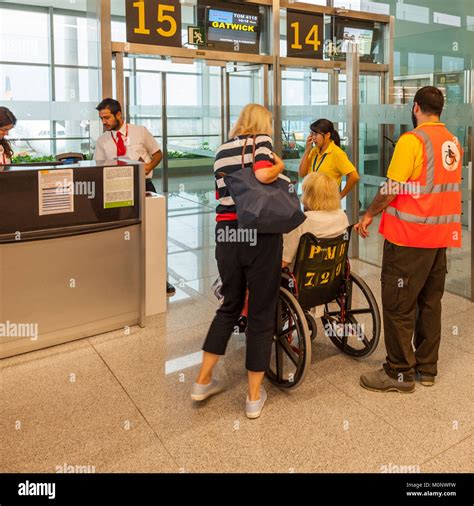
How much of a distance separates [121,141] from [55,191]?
3.54ft

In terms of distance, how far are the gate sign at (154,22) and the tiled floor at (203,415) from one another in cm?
289

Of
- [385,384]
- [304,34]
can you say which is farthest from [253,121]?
[304,34]

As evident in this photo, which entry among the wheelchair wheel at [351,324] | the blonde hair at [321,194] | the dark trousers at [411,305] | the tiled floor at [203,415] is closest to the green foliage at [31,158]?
the tiled floor at [203,415]

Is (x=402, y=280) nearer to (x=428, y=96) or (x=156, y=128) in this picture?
(x=428, y=96)

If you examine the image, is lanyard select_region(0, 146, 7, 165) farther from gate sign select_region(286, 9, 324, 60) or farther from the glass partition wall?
gate sign select_region(286, 9, 324, 60)

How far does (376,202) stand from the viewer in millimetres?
2666

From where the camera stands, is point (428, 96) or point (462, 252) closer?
point (428, 96)

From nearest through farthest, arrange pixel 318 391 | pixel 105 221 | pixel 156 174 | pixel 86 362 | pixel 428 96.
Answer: pixel 428 96
pixel 318 391
pixel 86 362
pixel 105 221
pixel 156 174

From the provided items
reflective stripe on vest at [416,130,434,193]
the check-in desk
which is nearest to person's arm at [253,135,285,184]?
reflective stripe on vest at [416,130,434,193]

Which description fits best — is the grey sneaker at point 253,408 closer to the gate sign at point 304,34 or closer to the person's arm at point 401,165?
the person's arm at point 401,165

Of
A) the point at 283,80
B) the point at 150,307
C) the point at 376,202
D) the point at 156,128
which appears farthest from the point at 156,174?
the point at 376,202

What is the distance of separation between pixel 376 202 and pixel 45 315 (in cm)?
207

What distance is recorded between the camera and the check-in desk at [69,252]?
10.1 ft

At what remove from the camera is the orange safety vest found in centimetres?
254
